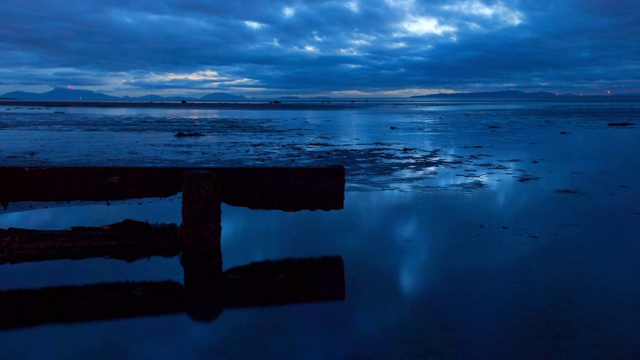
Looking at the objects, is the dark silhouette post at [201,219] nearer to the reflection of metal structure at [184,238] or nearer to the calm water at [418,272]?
the reflection of metal structure at [184,238]

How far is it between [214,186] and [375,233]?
2339mm

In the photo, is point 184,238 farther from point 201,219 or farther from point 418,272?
point 418,272

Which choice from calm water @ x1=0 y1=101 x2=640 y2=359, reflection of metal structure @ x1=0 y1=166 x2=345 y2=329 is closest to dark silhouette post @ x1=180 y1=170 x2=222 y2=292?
reflection of metal structure @ x1=0 y1=166 x2=345 y2=329

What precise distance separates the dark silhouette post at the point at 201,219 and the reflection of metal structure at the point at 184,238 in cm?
1

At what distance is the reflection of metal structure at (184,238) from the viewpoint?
4.62 metres

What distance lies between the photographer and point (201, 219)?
569 cm

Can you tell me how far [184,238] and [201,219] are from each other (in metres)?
0.34

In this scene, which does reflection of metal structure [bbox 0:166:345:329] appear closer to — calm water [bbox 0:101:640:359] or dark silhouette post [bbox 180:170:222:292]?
dark silhouette post [bbox 180:170:222:292]

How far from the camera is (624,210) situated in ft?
25.0

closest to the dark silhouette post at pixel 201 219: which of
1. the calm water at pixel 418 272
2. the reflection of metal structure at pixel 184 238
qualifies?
the reflection of metal structure at pixel 184 238

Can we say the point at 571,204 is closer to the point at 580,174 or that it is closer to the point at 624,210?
the point at 624,210

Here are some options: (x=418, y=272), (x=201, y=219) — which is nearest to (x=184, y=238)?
(x=201, y=219)

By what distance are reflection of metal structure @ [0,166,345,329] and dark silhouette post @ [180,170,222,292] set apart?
0.04ft

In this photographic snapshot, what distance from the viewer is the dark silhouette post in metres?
5.61
